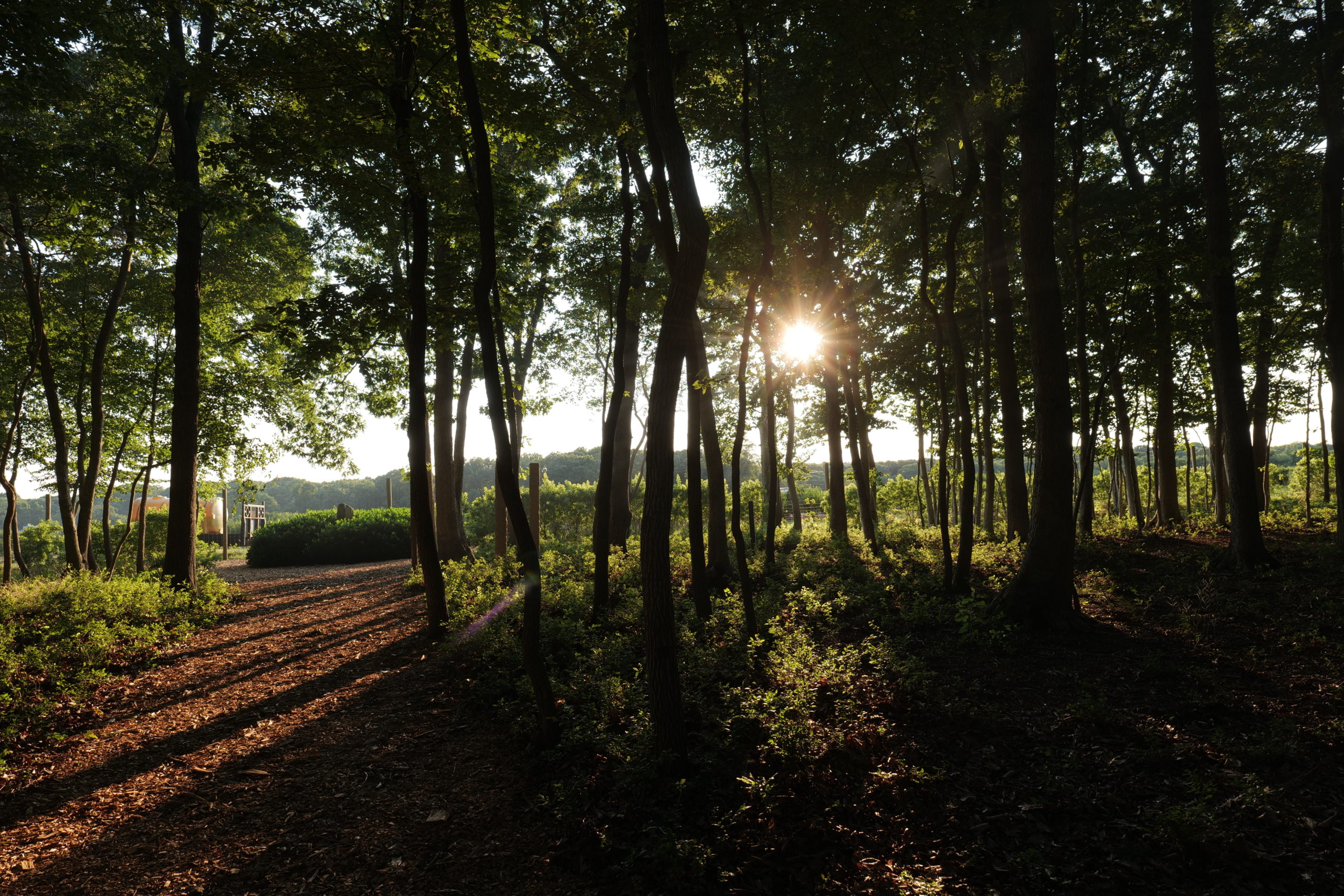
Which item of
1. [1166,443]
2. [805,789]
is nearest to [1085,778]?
[805,789]

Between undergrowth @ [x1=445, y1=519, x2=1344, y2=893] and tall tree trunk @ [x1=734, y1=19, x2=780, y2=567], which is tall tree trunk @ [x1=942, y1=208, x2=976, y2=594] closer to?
undergrowth @ [x1=445, y1=519, x2=1344, y2=893]

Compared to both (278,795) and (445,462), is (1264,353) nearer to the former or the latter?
(445,462)

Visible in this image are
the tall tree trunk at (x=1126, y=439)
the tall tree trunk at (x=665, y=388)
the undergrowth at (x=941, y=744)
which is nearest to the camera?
the undergrowth at (x=941, y=744)

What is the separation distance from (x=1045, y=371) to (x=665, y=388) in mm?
5607

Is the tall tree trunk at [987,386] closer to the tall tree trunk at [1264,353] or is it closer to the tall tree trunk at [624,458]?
the tall tree trunk at [1264,353]

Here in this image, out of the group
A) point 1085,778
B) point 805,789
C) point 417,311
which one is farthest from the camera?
point 417,311

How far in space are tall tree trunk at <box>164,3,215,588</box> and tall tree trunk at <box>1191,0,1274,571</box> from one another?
17038mm

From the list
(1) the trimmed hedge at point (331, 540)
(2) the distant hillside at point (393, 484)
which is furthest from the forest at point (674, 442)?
(2) the distant hillside at point (393, 484)

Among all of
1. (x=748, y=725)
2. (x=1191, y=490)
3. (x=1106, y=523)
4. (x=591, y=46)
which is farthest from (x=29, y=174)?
(x=1191, y=490)

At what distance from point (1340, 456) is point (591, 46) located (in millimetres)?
12833

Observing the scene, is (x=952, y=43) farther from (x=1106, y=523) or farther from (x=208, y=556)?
(x=208, y=556)

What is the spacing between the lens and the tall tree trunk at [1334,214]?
937 cm

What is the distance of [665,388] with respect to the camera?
4219 mm

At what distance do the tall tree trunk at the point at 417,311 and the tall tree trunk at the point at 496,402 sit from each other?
2.07 m
